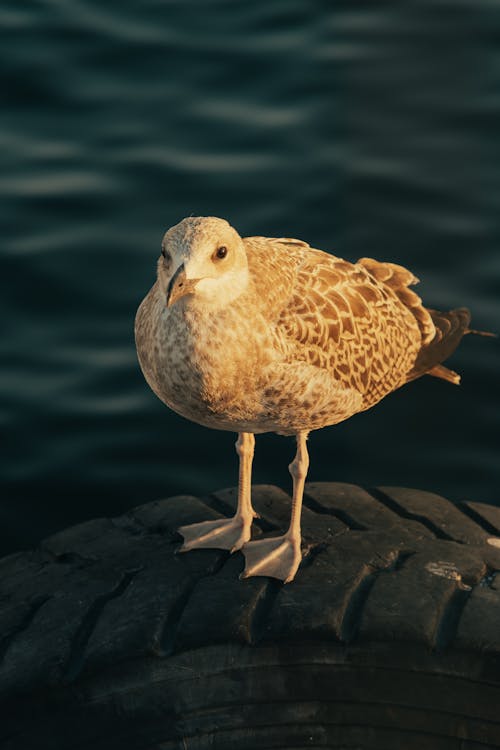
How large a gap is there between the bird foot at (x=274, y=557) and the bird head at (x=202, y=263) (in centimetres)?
99

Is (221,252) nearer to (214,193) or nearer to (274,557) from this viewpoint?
(274,557)

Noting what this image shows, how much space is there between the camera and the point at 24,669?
4250mm

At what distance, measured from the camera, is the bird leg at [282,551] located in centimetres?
472

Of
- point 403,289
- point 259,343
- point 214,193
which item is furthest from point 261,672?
point 214,193

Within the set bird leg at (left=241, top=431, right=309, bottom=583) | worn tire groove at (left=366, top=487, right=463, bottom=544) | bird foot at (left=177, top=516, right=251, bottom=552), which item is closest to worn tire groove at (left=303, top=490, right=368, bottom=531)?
bird leg at (left=241, top=431, right=309, bottom=583)

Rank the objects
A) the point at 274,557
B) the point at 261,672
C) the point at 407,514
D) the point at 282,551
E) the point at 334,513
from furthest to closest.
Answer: the point at 334,513 < the point at 407,514 < the point at 282,551 < the point at 274,557 < the point at 261,672

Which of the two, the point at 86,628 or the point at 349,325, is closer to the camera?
the point at 86,628

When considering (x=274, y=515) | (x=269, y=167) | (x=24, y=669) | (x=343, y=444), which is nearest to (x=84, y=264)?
(x=269, y=167)

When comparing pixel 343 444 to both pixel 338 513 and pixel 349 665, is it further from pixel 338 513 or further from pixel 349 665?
pixel 349 665

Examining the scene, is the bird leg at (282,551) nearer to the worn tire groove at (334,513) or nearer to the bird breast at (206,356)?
the worn tire groove at (334,513)

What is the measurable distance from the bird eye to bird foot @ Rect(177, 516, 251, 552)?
1.22m

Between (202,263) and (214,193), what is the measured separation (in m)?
4.49

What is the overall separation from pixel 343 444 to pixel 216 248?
7.94 feet

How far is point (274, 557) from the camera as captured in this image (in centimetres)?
479
